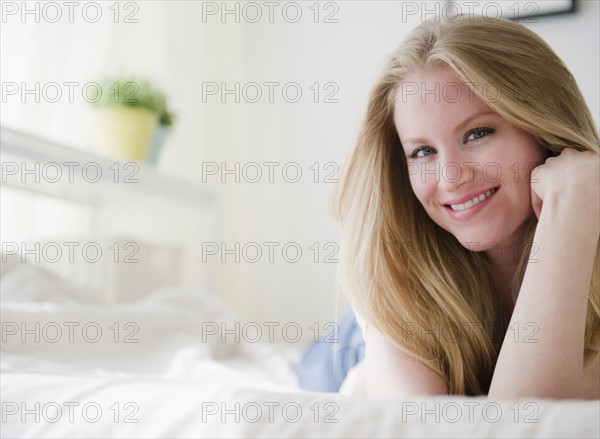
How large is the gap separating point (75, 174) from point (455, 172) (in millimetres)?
916

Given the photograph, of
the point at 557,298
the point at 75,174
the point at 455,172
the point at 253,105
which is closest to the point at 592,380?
the point at 557,298

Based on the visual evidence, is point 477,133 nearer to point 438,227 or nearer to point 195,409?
point 438,227

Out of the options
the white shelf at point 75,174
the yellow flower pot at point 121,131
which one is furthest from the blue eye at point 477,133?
the yellow flower pot at point 121,131

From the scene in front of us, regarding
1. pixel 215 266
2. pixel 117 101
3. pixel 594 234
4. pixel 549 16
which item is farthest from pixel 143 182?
pixel 594 234

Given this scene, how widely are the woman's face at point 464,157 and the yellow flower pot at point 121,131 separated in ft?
3.25

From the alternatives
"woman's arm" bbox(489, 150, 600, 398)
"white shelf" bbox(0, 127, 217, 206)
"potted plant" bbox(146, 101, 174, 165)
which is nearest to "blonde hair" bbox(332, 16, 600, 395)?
"woman's arm" bbox(489, 150, 600, 398)

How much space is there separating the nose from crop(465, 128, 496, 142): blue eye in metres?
0.04

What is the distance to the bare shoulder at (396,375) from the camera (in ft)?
2.86

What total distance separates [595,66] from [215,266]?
1252mm

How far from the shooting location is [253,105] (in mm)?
2324

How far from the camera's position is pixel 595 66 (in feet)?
4.39

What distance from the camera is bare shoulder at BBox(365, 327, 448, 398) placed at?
871mm

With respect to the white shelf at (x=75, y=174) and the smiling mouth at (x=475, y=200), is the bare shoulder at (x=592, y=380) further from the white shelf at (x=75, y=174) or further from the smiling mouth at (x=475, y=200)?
the white shelf at (x=75, y=174)

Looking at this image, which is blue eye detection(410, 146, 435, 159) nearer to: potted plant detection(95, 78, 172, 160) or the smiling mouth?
the smiling mouth
